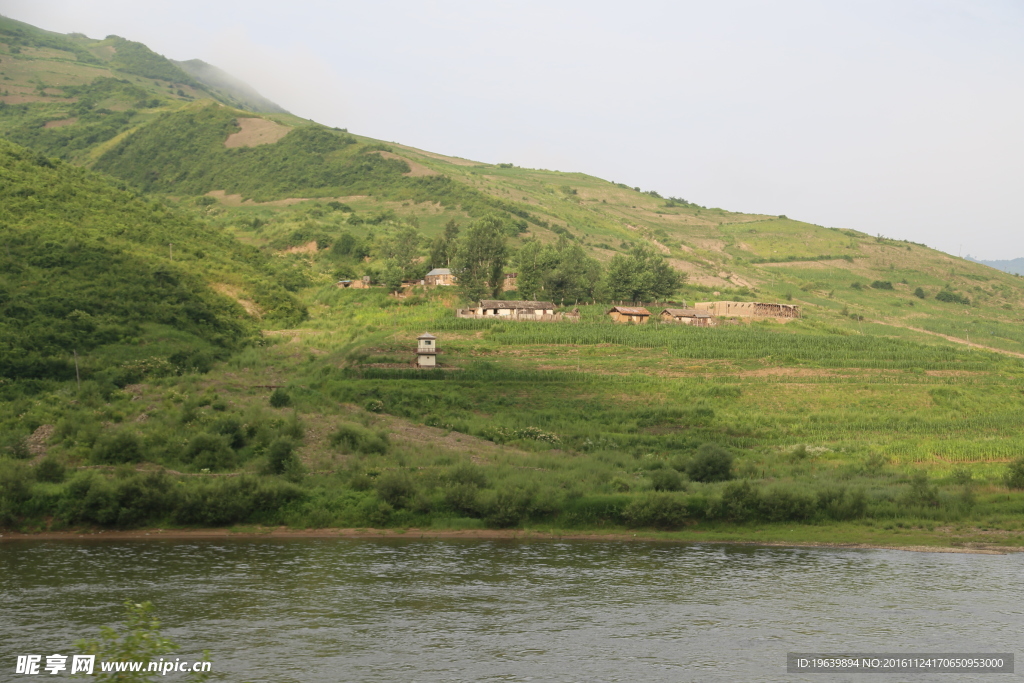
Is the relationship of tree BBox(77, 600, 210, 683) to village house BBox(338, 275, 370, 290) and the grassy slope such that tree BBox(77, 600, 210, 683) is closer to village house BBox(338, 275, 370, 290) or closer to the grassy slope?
the grassy slope

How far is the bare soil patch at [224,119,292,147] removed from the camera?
7367 inches

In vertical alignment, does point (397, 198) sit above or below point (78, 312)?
above

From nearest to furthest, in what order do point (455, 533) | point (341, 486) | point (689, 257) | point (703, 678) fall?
point (703, 678) → point (455, 533) → point (341, 486) → point (689, 257)

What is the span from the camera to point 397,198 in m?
163

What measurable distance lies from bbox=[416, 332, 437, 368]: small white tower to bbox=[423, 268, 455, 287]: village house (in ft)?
100

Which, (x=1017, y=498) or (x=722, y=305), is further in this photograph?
(x=722, y=305)

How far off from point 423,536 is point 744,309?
63137 millimetres

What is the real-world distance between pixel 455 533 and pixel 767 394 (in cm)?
3327

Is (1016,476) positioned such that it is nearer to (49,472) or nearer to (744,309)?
A: (744,309)

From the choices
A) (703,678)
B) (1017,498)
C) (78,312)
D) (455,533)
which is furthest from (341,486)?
(1017,498)

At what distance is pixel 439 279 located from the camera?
9969cm

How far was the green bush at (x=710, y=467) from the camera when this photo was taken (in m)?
49.9

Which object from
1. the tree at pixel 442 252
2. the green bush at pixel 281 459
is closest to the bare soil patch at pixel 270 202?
the tree at pixel 442 252

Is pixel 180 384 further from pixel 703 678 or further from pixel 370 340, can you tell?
pixel 703 678
